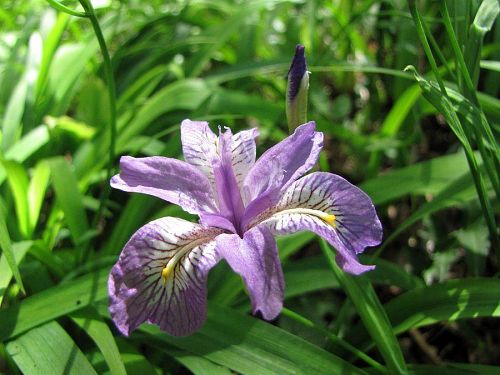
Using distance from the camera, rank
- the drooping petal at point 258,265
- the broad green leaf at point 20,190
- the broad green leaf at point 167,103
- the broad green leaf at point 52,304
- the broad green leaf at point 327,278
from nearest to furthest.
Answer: the drooping petal at point 258,265 < the broad green leaf at point 52,304 < the broad green leaf at point 327,278 < the broad green leaf at point 20,190 < the broad green leaf at point 167,103

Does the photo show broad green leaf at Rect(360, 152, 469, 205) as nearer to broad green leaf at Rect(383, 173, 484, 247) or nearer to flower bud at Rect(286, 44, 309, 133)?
broad green leaf at Rect(383, 173, 484, 247)

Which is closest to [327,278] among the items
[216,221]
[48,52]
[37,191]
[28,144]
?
[216,221]

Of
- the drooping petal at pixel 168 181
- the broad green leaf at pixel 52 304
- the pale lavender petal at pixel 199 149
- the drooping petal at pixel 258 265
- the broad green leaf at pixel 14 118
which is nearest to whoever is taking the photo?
the drooping petal at pixel 258 265

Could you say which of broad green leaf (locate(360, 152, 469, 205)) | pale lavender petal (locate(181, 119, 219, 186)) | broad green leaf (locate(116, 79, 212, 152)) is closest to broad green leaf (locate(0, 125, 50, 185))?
broad green leaf (locate(116, 79, 212, 152))

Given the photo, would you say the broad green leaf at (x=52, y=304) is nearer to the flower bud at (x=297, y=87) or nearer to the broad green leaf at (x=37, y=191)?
the broad green leaf at (x=37, y=191)

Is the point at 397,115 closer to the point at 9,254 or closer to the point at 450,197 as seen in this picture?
the point at 450,197

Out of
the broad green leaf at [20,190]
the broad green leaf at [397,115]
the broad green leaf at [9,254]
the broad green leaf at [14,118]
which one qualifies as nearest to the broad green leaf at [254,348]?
the broad green leaf at [9,254]

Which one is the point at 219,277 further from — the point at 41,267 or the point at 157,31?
the point at 157,31

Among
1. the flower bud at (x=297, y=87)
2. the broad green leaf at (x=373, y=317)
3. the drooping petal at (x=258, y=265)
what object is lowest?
the broad green leaf at (x=373, y=317)
